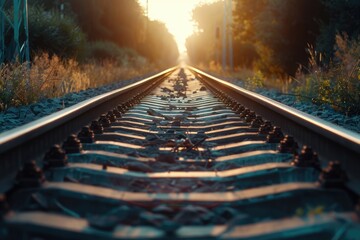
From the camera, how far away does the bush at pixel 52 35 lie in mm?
19719

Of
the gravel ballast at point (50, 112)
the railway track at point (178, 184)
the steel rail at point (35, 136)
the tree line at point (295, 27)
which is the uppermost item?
the tree line at point (295, 27)

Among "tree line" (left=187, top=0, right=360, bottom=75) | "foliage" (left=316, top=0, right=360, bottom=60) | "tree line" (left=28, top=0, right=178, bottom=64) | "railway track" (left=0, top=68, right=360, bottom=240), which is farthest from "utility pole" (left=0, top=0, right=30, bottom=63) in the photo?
"railway track" (left=0, top=68, right=360, bottom=240)

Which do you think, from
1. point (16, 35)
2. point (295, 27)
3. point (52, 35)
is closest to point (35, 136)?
point (16, 35)

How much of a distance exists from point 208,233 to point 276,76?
23441 millimetres

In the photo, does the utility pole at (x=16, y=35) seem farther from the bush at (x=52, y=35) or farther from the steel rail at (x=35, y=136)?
the steel rail at (x=35, y=136)

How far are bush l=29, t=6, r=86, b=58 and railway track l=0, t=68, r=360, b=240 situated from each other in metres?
14.5

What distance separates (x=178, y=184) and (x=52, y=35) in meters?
17.7

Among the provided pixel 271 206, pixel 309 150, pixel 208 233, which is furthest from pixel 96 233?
pixel 309 150

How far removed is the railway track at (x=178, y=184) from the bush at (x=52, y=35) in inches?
572

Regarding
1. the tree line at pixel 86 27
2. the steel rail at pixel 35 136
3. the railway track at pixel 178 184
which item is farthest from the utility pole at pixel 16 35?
the railway track at pixel 178 184

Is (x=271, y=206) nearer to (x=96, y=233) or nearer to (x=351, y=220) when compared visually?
(x=351, y=220)

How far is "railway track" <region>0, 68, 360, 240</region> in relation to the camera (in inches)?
97.3

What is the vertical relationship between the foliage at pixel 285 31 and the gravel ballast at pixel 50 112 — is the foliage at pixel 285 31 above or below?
above

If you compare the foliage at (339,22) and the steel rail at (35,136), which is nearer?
the steel rail at (35,136)
